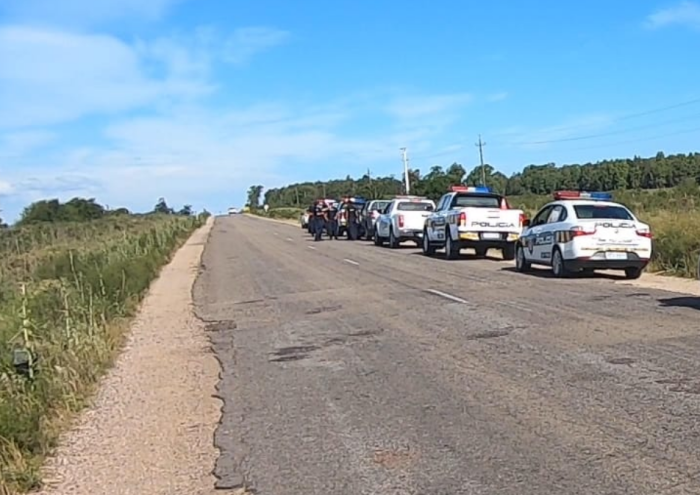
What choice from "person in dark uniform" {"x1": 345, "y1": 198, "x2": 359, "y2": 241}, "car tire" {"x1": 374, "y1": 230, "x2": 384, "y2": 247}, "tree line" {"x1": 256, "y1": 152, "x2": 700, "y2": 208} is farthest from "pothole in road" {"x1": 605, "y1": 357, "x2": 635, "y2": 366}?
"tree line" {"x1": 256, "y1": 152, "x2": 700, "y2": 208}

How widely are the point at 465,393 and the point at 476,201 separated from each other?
1988 cm

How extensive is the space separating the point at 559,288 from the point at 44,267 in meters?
18.1

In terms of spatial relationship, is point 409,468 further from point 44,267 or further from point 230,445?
point 44,267

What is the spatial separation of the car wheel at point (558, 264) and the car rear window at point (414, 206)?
16.3 meters

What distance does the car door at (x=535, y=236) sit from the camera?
21.7m

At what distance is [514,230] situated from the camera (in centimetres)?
2767

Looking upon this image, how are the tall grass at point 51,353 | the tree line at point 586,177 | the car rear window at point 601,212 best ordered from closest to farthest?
1. the tall grass at point 51,353
2. the car rear window at point 601,212
3. the tree line at point 586,177

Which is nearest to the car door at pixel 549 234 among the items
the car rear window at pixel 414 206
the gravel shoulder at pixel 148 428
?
the gravel shoulder at pixel 148 428

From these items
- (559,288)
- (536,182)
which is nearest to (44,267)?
(559,288)

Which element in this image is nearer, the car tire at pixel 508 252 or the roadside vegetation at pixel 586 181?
the car tire at pixel 508 252

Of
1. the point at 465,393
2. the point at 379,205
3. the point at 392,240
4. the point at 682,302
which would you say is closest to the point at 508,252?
the point at 392,240

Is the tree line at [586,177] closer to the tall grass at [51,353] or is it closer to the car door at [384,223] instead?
the car door at [384,223]

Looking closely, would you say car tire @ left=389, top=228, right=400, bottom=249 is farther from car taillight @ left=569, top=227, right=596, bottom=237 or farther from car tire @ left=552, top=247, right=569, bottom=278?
car taillight @ left=569, top=227, right=596, bottom=237

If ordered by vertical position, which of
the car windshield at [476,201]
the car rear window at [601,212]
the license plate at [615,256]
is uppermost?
the car windshield at [476,201]
